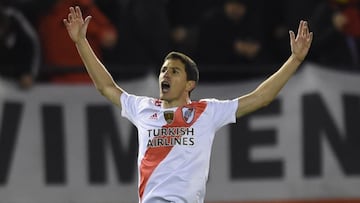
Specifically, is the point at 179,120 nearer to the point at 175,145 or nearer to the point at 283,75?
the point at 175,145

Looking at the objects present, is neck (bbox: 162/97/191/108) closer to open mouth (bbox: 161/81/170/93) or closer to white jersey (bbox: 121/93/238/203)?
white jersey (bbox: 121/93/238/203)

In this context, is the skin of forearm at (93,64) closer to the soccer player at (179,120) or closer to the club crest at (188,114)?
the soccer player at (179,120)

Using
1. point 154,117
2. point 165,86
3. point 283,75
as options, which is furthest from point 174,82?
point 283,75

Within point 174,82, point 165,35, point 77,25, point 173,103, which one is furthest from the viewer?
point 165,35

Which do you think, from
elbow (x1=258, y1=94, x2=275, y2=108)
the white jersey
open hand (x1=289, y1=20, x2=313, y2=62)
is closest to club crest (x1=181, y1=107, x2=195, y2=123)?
the white jersey

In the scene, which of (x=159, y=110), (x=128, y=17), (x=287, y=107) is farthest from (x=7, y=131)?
(x=159, y=110)

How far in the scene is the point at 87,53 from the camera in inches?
360

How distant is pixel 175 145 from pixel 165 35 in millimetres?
4195

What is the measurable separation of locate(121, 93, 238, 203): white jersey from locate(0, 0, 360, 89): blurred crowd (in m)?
3.44

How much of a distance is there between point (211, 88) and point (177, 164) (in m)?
3.96

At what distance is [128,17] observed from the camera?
12844 mm

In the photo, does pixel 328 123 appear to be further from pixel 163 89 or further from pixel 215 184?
pixel 163 89

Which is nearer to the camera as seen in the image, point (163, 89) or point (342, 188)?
point (163, 89)

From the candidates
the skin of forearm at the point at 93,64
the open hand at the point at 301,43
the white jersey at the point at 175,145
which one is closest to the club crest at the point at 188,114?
the white jersey at the point at 175,145
